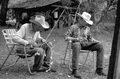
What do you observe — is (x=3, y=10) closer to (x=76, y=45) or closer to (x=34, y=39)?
(x=34, y=39)

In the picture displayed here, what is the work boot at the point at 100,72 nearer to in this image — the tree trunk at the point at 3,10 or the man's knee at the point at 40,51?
the man's knee at the point at 40,51

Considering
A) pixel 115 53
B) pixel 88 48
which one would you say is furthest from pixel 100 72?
pixel 115 53

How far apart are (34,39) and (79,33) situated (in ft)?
2.87

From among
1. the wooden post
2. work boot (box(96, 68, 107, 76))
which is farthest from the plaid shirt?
the wooden post

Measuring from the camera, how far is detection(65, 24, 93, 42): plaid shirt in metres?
4.06

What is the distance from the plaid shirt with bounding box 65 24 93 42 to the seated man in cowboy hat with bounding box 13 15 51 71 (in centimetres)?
51

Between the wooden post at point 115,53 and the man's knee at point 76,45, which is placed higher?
the wooden post at point 115,53

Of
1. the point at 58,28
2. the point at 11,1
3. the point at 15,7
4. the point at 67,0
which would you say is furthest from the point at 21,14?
the point at 67,0

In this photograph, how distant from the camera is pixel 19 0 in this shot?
13828mm

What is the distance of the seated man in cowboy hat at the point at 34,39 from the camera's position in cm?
362

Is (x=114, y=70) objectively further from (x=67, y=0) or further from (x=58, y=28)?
(x=58, y=28)

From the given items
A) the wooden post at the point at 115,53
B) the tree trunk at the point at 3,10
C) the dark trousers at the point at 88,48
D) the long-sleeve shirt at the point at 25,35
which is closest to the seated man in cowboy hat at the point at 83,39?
the dark trousers at the point at 88,48

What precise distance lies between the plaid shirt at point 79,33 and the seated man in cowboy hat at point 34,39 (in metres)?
0.51

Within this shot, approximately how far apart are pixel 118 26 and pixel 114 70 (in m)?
0.39
